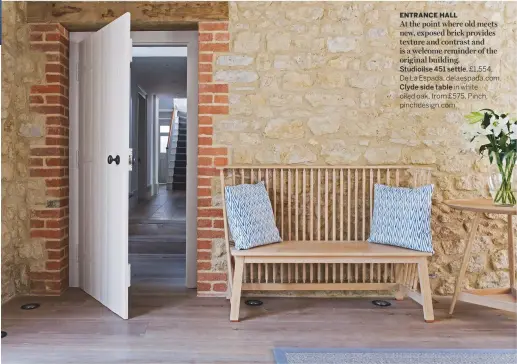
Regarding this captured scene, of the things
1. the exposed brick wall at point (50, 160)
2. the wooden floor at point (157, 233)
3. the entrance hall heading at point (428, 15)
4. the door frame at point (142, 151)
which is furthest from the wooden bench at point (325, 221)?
the door frame at point (142, 151)

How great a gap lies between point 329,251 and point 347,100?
1171 mm

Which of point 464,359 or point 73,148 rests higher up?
point 73,148

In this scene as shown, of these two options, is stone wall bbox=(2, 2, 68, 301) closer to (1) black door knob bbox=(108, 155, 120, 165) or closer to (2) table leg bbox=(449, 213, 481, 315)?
(1) black door knob bbox=(108, 155, 120, 165)

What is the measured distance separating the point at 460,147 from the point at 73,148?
9.67 feet

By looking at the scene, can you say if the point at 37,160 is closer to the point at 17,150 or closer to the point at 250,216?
the point at 17,150

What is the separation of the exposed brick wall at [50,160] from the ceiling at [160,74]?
4.18m

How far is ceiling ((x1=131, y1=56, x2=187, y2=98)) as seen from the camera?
26.2 feet

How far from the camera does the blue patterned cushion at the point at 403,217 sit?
3105 millimetres

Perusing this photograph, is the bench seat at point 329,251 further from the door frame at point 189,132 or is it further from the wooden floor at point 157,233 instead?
the wooden floor at point 157,233

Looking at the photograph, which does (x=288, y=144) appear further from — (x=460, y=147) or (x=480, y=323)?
(x=480, y=323)

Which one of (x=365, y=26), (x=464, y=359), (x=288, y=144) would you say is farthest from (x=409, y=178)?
(x=464, y=359)

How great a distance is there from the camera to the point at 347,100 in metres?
3.55

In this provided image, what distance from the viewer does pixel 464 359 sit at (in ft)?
7.96

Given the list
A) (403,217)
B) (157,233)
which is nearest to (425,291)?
(403,217)
